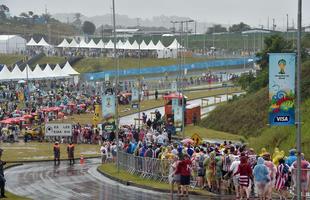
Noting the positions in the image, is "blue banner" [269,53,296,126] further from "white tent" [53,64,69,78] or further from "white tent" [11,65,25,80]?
"white tent" [53,64,69,78]

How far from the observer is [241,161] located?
26.0 metres

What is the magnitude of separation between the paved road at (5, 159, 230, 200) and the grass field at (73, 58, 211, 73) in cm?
8068

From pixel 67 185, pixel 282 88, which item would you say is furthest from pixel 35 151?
pixel 282 88

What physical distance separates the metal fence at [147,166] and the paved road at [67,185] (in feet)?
3.76

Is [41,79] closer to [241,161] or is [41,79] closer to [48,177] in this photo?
[48,177]

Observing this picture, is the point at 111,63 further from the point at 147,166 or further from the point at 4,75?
the point at 147,166

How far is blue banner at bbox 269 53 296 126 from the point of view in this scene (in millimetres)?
21078

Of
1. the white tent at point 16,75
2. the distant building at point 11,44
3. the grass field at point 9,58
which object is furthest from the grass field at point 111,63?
the white tent at point 16,75

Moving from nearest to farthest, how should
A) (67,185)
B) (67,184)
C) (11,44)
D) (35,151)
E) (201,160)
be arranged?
(201,160) → (67,185) → (67,184) → (35,151) → (11,44)

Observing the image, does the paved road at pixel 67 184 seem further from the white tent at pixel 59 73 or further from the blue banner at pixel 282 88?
the white tent at pixel 59 73

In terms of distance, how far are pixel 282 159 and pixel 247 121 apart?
28780mm

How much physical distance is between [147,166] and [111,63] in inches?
3750

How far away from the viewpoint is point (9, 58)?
468 feet

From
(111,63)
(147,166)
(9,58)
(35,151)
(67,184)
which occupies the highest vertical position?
(9,58)
